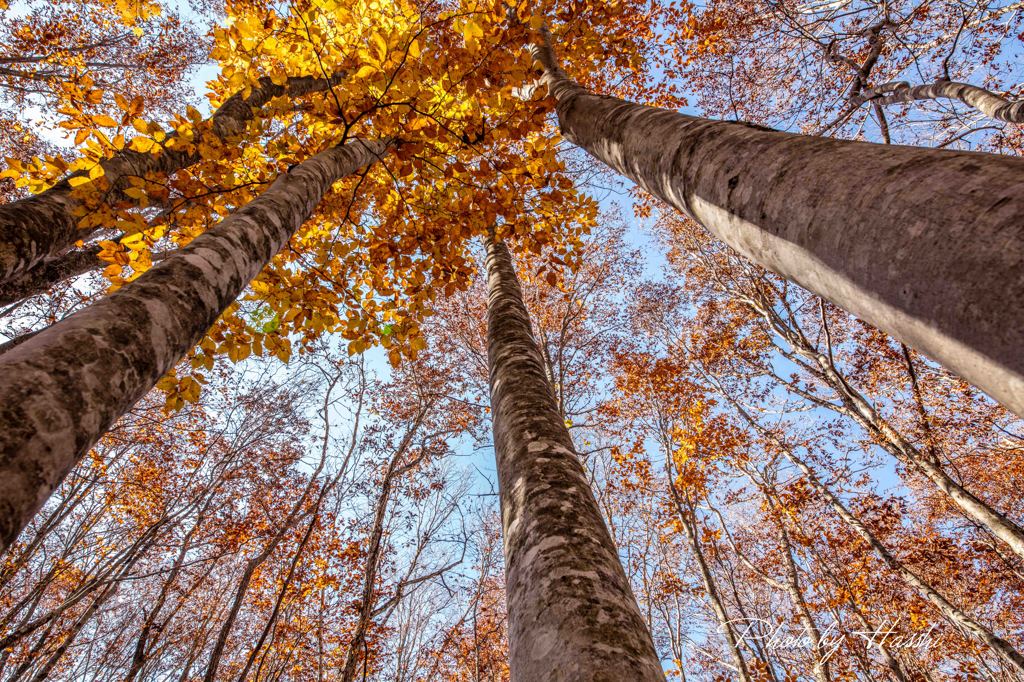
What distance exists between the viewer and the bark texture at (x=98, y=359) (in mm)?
723

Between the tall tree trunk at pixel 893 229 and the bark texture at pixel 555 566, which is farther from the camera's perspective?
the bark texture at pixel 555 566

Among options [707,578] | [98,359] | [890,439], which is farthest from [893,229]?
[707,578]

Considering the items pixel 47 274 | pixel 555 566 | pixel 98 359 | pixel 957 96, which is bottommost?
pixel 555 566

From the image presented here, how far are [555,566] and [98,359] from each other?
1214mm

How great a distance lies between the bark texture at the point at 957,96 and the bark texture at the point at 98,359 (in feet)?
28.4

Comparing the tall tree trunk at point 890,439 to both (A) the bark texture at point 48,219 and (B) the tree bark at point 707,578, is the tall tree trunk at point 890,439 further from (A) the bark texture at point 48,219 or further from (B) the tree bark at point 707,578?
(A) the bark texture at point 48,219

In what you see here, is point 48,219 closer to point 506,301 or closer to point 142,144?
point 142,144

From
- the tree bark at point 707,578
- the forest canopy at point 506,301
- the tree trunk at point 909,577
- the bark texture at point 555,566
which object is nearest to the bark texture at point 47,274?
the forest canopy at point 506,301

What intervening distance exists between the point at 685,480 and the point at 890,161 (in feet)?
29.1

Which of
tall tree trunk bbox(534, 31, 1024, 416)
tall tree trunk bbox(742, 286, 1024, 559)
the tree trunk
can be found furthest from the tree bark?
tall tree trunk bbox(534, 31, 1024, 416)

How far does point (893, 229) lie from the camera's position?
714 mm

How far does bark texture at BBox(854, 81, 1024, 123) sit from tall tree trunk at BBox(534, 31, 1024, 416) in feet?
23.7

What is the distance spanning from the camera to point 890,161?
83 cm

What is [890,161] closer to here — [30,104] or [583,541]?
[583,541]
